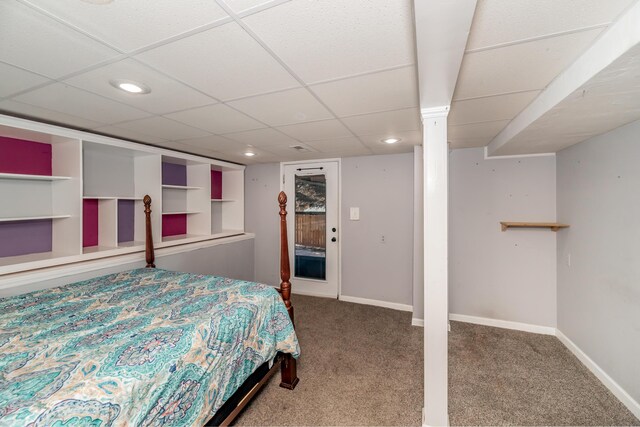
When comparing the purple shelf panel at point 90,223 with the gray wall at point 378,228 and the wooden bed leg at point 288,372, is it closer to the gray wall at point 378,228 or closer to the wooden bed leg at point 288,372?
the wooden bed leg at point 288,372

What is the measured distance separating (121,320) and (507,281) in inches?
150

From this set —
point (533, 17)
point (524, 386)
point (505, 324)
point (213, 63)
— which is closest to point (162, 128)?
point (213, 63)

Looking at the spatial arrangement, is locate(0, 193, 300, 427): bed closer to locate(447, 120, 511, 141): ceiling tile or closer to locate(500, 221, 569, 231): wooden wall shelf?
locate(447, 120, 511, 141): ceiling tile

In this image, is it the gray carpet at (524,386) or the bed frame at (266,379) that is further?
the gray carpet at (524,386)

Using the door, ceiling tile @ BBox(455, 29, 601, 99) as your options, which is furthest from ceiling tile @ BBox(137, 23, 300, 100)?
the door

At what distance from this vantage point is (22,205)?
242 centimetres

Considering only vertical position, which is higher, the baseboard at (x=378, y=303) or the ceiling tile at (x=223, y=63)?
the ceiling tile at (x=223, y=63)

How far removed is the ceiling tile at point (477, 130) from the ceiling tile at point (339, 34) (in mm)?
1418

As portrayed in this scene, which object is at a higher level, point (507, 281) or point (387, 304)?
point (507, 281)

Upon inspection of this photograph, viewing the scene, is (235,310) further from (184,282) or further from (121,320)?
Result: (184,282)

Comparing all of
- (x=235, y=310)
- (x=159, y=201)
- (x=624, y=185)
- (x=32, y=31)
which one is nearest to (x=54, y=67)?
(x=32, y=31)

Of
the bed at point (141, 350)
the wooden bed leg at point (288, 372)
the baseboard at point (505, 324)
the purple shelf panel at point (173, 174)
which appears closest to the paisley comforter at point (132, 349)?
the bed at point (141, 350)

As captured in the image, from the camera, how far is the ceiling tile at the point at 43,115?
1.89 m

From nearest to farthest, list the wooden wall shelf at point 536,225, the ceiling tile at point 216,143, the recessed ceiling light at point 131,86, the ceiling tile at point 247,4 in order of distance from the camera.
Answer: the ceiling tile at point 247,4, the recessed ceiling light at point 131,86, the wooden wall shelf at point 536,225, the ceiling tile at point 216,143
